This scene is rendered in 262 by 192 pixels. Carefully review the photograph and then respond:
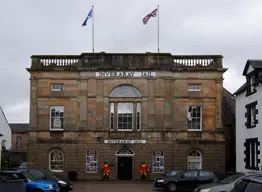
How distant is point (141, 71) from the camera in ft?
145

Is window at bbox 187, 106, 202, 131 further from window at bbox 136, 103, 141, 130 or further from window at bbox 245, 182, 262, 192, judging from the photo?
window at bbox 245, 182, 262, 192

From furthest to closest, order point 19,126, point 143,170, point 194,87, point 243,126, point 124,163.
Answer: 1. point 19,126
2. point 194,87
3. point 124,163
4. point 143,170
5. point 243,126

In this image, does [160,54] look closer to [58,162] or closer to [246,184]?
[58,162]

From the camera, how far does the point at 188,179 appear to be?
3173 centimetres

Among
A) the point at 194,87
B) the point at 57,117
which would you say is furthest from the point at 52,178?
the point at 194,87

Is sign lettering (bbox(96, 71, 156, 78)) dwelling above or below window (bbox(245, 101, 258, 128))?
above

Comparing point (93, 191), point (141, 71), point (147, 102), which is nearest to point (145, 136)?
point (147, 102)

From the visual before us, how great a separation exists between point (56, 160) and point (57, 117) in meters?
3.71

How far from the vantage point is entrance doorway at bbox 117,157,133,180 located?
4378 cm

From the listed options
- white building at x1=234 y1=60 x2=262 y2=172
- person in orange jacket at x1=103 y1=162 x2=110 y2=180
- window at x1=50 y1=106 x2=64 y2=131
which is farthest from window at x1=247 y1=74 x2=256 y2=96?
window at x1=50 y1=106 x2=64 y2=131

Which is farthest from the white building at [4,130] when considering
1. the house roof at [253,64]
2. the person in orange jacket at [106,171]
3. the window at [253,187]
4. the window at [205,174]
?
the window at [253,187]

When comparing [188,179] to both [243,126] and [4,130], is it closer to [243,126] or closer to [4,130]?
[243,126]

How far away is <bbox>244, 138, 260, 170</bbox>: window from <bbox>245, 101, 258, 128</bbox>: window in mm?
1095

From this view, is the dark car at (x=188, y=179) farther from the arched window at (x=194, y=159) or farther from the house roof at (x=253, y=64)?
the arched window at (x=194, y=159)
